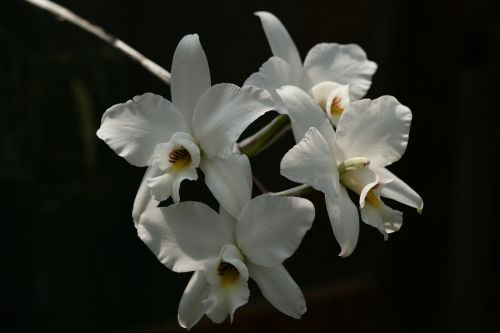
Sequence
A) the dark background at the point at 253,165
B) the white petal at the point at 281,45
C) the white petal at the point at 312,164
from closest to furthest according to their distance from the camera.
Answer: the white petal at the point at 312,164, the white petal at the point at 281,45, the dark background at the point at 253,165

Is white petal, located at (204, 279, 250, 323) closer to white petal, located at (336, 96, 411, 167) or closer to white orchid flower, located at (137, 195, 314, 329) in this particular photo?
white orchid flower, located at (137, 195, 314, 329)

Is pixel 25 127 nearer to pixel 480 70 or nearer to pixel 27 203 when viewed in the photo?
pixel 27 203

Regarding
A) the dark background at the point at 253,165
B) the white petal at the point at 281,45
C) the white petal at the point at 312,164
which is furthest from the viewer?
the dark background at the point at 253,165

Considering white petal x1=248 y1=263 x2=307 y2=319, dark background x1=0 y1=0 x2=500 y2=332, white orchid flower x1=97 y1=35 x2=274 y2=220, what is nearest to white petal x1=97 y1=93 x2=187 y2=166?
white orchid flower x1=97 y1=35 x2=274 y2=220

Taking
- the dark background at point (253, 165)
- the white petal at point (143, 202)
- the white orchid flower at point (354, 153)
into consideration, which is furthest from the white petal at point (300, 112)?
the dark background at point (253, 165)

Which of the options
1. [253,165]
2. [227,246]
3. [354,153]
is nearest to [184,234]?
[227,246]

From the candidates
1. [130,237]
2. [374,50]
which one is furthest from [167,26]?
[374,50]

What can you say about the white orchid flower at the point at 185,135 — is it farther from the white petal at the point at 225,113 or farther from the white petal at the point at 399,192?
the white petal at the point at 399,192
